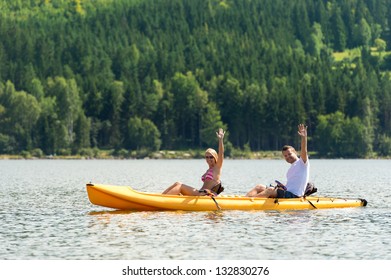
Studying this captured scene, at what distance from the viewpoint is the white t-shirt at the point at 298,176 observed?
40125 millimetres

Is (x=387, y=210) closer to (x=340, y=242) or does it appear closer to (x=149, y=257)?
(x=340, y=242)

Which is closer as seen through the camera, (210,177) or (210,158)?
(210,158)

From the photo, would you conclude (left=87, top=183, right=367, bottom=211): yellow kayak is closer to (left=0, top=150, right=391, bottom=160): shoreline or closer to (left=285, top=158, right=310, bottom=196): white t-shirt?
(left=285, top=158, right=310, bottom=196): white t-shirt

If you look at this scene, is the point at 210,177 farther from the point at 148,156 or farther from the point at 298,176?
the point at 148,156

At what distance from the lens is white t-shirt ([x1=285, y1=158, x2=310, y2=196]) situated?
4012cm

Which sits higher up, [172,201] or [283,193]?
[283,193]

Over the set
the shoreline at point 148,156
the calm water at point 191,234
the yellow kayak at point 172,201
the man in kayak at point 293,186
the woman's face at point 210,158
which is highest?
the woman's face at point 210,158

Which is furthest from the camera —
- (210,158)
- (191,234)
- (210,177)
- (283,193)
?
(283,193)

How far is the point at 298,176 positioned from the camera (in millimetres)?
40781

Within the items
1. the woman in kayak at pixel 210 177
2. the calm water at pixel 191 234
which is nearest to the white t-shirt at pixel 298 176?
the calm water at pixel 191 234

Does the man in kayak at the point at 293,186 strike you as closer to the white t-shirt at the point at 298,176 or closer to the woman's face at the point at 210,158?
the white t-shirt at the point at 298,176

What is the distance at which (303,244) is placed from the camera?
107 feet

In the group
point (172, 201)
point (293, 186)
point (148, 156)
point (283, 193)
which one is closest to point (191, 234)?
point (172, 201)
